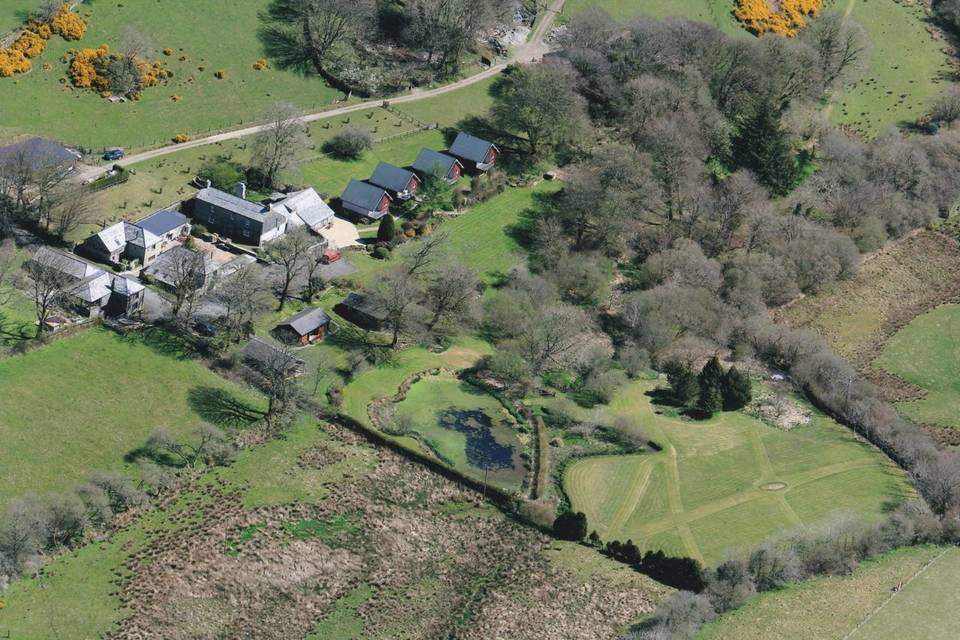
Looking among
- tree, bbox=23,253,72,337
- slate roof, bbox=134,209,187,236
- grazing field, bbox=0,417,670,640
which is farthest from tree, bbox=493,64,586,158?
tree, bbox=23,253,72,337

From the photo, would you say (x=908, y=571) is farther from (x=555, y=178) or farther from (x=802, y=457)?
(x=555, y=178)

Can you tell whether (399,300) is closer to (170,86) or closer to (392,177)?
(392,177)

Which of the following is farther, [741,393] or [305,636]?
[741,393]

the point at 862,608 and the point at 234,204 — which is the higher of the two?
the point at 862,608

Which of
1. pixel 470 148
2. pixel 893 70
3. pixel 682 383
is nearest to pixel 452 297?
pixel 682 383

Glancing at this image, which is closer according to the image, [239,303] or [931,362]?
[239,303]

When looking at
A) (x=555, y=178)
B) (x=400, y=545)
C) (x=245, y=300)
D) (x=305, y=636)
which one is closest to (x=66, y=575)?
(x=305, y=636)

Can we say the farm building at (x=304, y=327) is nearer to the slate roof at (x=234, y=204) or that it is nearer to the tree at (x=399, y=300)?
the tree at (x=399, y=300)
